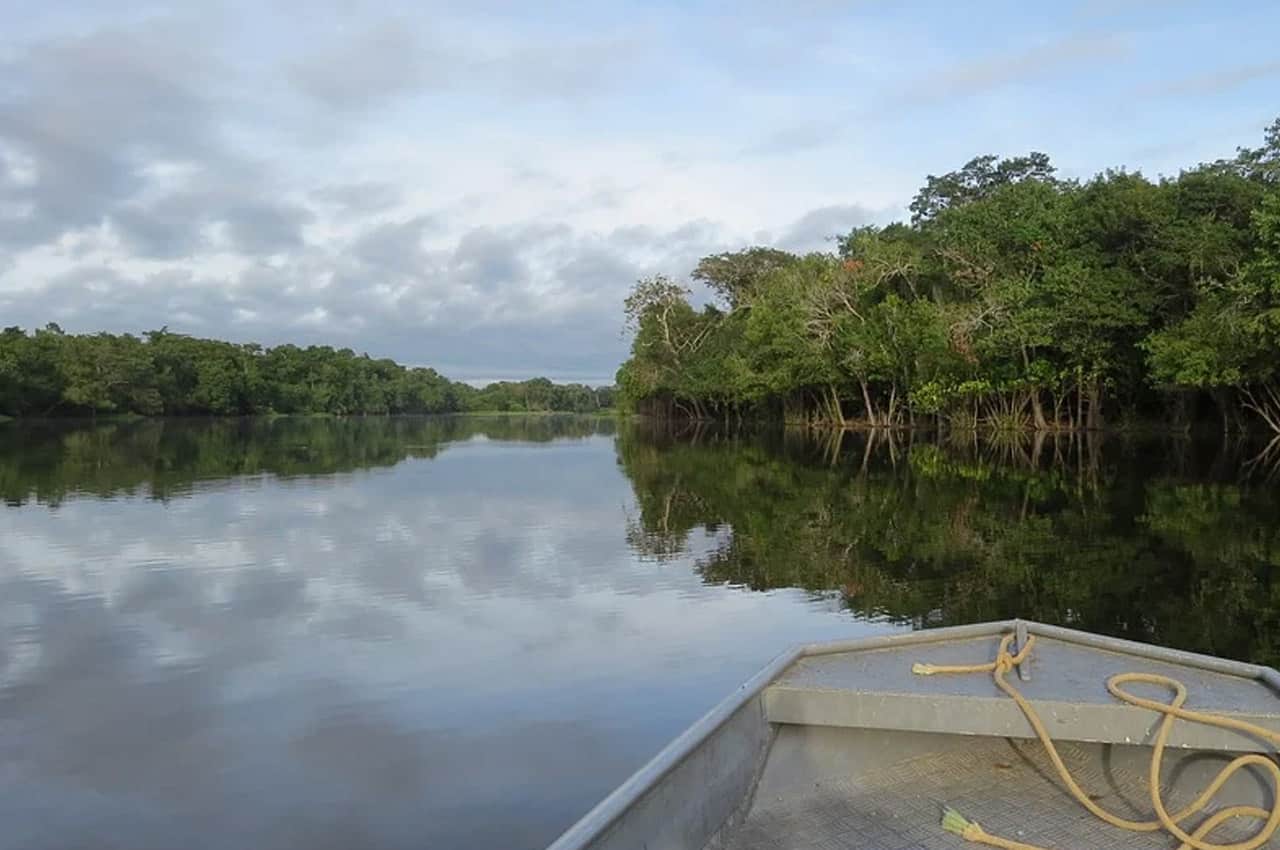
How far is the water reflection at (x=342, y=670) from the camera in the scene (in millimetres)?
5312

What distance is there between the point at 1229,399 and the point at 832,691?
40.0 m

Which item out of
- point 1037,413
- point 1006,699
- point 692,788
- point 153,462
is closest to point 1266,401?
point 1037,413

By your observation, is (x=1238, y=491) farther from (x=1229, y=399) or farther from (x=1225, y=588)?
(x=1229, y=399)

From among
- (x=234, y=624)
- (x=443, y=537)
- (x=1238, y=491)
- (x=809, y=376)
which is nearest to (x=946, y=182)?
(x=809, y=376)

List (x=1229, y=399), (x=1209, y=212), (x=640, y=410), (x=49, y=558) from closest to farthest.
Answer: (x=49, y=558), (x=1209, y=212), (x=1229, y=399), (x=640, y=410)

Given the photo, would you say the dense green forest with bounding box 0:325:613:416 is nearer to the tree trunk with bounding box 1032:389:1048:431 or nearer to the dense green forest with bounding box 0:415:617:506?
the dense green forest with bounding box 0:415:617:506

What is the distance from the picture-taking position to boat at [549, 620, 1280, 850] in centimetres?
374

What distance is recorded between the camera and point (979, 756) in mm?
4496

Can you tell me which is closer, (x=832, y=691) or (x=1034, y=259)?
(x=832, y=691)

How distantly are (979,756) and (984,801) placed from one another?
37 centimetres

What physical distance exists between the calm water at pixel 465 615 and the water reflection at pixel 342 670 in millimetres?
31

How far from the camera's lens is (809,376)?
50.5 m

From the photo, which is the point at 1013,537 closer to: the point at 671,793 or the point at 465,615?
the point at 465,615

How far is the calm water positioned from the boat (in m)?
1.46
